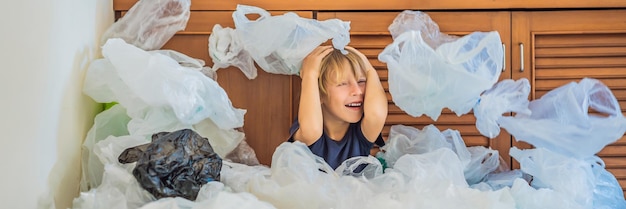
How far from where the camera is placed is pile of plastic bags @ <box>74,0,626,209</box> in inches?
43.9

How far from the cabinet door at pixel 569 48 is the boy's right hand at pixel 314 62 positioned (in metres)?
0.44

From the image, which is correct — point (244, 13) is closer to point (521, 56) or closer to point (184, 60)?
point (184, 60)

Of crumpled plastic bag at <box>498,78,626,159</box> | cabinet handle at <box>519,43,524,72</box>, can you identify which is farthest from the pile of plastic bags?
cabinet handle at <box>519,43,524,72</box>

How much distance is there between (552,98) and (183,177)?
78 cm

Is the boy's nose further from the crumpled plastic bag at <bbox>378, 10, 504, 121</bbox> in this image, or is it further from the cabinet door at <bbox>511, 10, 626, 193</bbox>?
the cabinet door at <bbox>511, 10, 626, 193</bbox>

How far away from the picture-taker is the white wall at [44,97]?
94 centimetres

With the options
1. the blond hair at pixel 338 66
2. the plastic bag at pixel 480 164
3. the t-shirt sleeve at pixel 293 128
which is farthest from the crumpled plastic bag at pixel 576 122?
the t-shirt sleeve at pixel 293 128

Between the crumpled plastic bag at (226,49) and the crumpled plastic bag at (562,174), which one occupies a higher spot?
the crumpled plastic bag at (226,49)

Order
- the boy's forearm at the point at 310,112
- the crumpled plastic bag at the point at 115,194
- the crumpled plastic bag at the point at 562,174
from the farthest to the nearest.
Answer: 1. the boy's forearm at the point at 310,112
2. the crumpled plastic bag at the point at 562,174
3. the crumpled plastic bag at the point at 115,194

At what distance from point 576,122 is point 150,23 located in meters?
0.94

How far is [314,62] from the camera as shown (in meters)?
1.31

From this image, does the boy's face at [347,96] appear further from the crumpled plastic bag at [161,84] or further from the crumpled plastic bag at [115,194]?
the crumpled plastic bag at [115,194]

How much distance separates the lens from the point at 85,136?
1.25m

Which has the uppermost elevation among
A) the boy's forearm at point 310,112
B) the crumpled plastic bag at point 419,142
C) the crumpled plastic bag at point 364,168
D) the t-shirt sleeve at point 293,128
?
the boy's forearm at point 310,112
